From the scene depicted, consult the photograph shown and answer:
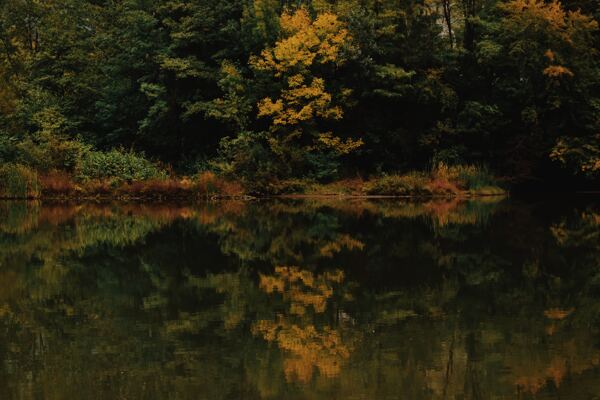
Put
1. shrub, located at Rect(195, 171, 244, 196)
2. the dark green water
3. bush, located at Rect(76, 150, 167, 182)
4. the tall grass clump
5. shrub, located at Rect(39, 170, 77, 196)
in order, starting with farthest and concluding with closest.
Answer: the tall grass clump < bush, located at Rect(76, 150, 167, 182) < shrub, located at Rect(39, 170, 77, 196) < shrub, located at Rect(195, 171, 244, 196) < the dark green water

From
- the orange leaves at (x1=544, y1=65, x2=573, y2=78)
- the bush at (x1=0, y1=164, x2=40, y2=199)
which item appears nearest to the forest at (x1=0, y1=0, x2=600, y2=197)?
the bush at (x1=0, y1=164, x2=40, y2=199)

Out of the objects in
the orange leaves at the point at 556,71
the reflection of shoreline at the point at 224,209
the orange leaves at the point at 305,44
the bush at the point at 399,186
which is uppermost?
the orange leaves at the point at 305,44

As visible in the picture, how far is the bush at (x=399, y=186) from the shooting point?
3016cm

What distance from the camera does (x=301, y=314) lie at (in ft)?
27.2

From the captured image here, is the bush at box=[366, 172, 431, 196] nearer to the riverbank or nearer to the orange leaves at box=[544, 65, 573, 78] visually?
the riverbank

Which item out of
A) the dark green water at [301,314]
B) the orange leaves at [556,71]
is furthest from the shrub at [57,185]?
the orange leaves at [556,71]

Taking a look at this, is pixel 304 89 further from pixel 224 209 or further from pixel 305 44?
pixel 224 209

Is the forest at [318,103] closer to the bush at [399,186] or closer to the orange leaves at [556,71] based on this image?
the bush at [399,186]

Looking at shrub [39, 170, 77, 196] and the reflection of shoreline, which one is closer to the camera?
the reflection of shoreline

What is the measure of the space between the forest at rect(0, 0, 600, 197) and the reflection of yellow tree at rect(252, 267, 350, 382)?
63.8 ft

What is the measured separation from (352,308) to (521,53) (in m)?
24.7

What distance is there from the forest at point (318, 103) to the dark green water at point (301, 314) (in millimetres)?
13626

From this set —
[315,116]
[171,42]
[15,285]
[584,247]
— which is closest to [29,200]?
[171,42]

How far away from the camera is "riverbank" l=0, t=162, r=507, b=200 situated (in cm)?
2938
